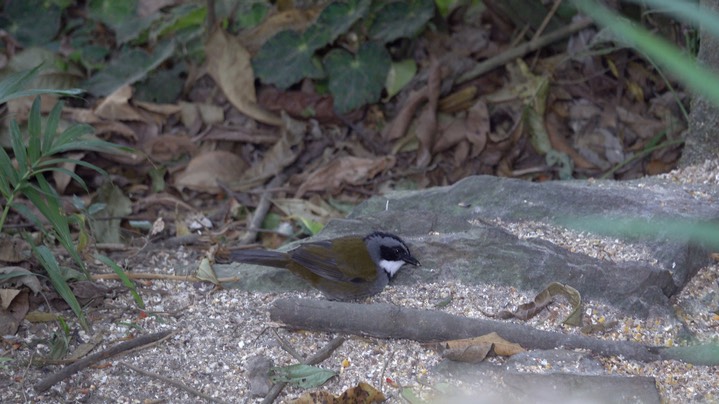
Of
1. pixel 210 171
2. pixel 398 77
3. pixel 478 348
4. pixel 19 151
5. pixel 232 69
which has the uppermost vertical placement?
pixel 19 151

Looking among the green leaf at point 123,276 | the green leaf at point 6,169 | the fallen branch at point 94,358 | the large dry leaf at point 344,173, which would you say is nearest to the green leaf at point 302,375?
the fallen branch at point 94,358

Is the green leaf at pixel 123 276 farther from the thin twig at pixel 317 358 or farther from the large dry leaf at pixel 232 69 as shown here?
the large dry leaf at pixel 232 69

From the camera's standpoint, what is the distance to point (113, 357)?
11.5 ft

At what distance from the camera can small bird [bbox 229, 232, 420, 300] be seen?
3.86 metres

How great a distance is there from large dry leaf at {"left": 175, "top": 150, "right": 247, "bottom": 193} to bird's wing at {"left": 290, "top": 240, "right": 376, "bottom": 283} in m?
2.41

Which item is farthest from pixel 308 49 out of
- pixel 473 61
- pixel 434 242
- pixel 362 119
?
pixel 434 242

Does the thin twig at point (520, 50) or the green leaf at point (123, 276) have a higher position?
the thin twig at point (520, 50)

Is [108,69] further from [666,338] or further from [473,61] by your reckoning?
[666,338]

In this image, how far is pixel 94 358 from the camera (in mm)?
3430

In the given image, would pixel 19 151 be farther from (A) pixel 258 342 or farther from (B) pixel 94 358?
(A) pixel 258 342

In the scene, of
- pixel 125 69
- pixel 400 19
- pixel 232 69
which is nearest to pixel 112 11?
pixel 125 69

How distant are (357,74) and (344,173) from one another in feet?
2.69

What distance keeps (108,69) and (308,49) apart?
1632 millimetres

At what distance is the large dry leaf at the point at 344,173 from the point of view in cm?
620
